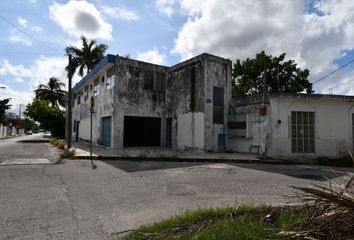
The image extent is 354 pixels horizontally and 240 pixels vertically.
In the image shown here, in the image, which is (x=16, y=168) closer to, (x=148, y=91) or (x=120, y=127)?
(x=120, y=127)

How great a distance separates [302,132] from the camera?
54.0 feet

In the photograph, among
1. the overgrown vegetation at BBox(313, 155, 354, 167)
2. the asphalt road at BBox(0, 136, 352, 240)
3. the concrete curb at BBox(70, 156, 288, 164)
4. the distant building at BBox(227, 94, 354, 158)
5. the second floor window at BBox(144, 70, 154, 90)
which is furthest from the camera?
the second floor window at BBox(144, 70, 154, 90)

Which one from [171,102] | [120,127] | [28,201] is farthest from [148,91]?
[28,201]

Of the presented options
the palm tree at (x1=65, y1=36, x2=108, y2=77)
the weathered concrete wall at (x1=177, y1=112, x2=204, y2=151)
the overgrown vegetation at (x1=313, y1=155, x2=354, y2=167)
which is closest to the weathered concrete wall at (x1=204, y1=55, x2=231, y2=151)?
the weathered concrete wall at (x1=177, y1=112, x2=204, y2=151)

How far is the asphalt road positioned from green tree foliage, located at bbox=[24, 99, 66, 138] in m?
28.0

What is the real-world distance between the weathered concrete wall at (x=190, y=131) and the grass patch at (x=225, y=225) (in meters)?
12.7

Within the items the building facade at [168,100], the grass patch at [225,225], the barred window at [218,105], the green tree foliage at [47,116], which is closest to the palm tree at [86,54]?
the green tree foliage at [47,116]

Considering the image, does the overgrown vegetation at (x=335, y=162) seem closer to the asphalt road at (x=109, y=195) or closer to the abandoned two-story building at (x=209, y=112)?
the abandoned two-story building at (x=209, y=112)

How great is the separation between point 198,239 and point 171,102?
17138mm

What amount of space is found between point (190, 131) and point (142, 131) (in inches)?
262

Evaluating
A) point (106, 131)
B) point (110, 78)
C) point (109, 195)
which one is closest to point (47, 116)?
point (106, 131)

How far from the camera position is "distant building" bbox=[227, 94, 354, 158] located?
1606cm

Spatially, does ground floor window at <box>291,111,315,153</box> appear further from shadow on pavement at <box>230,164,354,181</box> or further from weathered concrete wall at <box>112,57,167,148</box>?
weathered concrete wall at <box>112,57,167,148</box>

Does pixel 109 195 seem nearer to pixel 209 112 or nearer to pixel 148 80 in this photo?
pixel 209 112
